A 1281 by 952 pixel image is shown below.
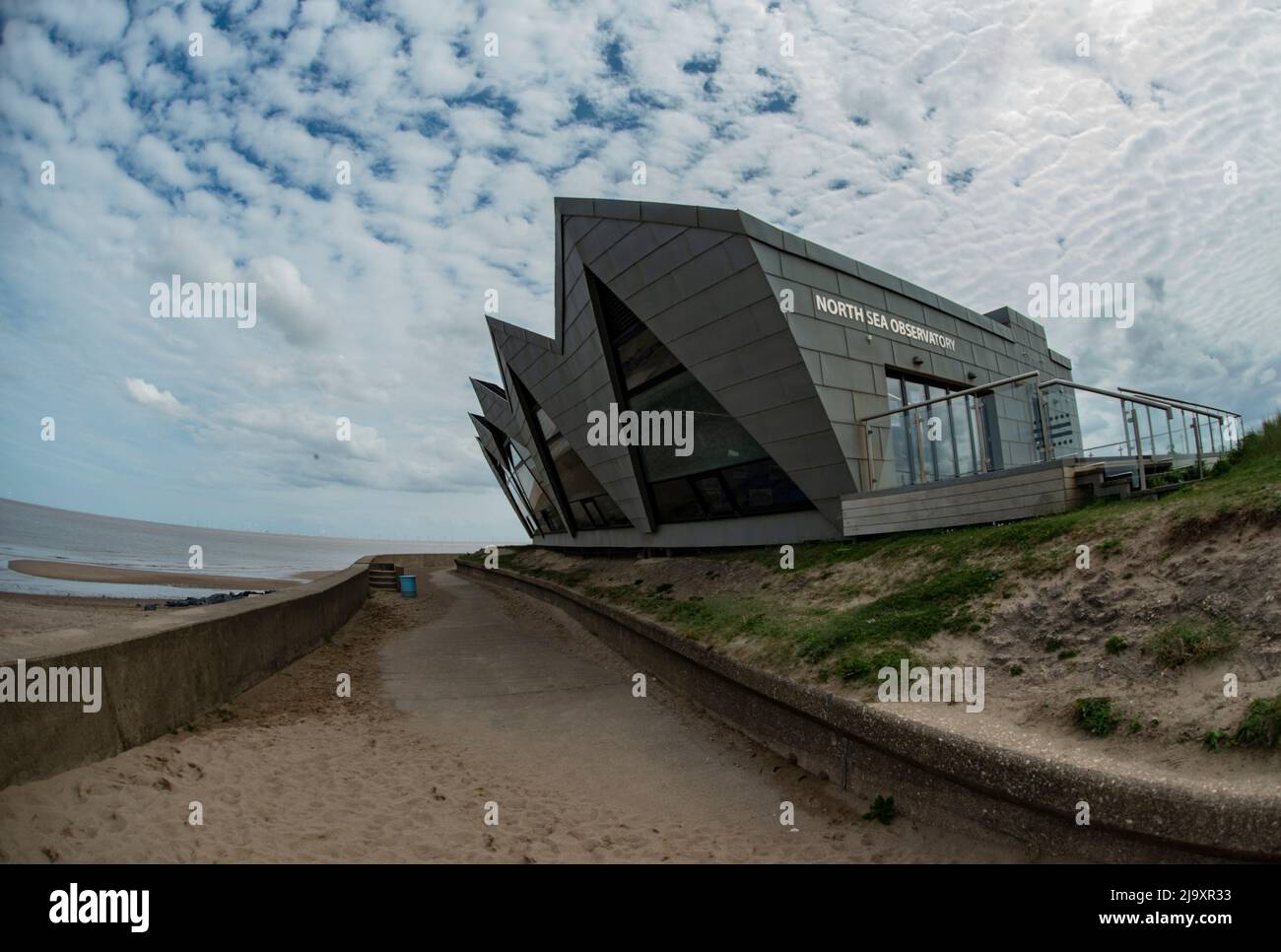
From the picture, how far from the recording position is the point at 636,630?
449 inches

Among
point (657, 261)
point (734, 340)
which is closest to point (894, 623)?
point (734, 340)

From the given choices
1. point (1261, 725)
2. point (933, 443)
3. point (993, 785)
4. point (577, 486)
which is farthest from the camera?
point (577, 486)

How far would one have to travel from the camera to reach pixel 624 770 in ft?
22.3

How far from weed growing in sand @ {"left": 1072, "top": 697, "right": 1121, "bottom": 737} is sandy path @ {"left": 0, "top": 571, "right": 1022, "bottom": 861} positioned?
1019mm

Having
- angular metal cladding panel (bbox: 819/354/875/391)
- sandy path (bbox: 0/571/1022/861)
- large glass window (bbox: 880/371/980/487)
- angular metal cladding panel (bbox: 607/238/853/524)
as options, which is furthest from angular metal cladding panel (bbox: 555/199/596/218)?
sandy path (bbox: 0/571/1022/861)

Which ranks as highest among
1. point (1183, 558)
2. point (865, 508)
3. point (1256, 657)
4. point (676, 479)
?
point (676, 479)

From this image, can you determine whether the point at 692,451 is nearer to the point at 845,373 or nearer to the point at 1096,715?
the point at 845,373

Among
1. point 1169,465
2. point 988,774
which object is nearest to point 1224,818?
point 988,774

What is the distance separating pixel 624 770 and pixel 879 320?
11.9m

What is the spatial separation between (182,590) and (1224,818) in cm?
3679

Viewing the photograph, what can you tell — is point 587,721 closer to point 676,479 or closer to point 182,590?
point 676,479

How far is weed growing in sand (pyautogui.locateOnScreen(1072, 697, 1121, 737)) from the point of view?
4414mm

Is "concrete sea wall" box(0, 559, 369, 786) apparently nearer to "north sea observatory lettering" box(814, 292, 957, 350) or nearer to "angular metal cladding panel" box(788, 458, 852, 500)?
"angular metal cladding panel" box(788, 458, 852, 500)

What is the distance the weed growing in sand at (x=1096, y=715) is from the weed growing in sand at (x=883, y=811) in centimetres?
151
